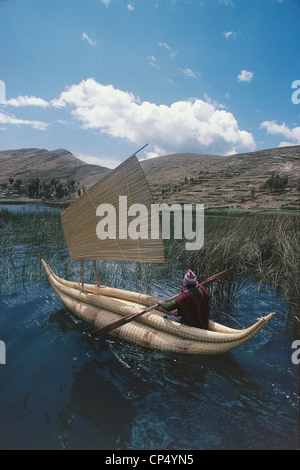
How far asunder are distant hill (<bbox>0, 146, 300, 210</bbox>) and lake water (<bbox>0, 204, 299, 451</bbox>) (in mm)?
23586

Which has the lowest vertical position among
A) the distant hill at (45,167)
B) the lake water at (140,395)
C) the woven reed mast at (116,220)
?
the lake water at (140,395)

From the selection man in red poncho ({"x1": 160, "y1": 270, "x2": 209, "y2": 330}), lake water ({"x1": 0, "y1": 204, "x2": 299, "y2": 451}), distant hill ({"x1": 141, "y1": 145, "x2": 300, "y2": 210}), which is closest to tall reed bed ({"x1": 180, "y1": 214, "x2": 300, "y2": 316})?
lake water ({"x1": 0, "y1": 204, "x2": 299, "y2": 451})

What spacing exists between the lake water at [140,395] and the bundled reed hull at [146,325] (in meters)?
0.27

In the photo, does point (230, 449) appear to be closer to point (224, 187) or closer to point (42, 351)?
point (42, 351)

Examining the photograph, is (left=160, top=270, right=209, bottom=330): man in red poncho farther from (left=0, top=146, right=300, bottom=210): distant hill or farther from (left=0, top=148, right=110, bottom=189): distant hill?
(left=0, top=148, right=110, bottom=189): distant hill

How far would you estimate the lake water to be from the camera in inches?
117

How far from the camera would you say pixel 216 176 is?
78.2 meters

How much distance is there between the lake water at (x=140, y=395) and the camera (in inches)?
117

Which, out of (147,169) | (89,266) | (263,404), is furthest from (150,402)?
(147,169)

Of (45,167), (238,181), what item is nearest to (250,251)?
(238,181)

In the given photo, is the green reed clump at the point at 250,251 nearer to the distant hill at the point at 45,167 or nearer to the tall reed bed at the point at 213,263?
the tall reed bed at the point at 213,263

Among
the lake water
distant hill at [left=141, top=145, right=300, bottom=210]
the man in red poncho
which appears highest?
distant hill at [left=141, top=145, right=300, bottom=210]

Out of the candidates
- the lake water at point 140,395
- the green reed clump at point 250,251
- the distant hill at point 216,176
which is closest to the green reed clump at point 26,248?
the lake water at point 140,395

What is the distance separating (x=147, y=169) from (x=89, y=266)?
108 meters
